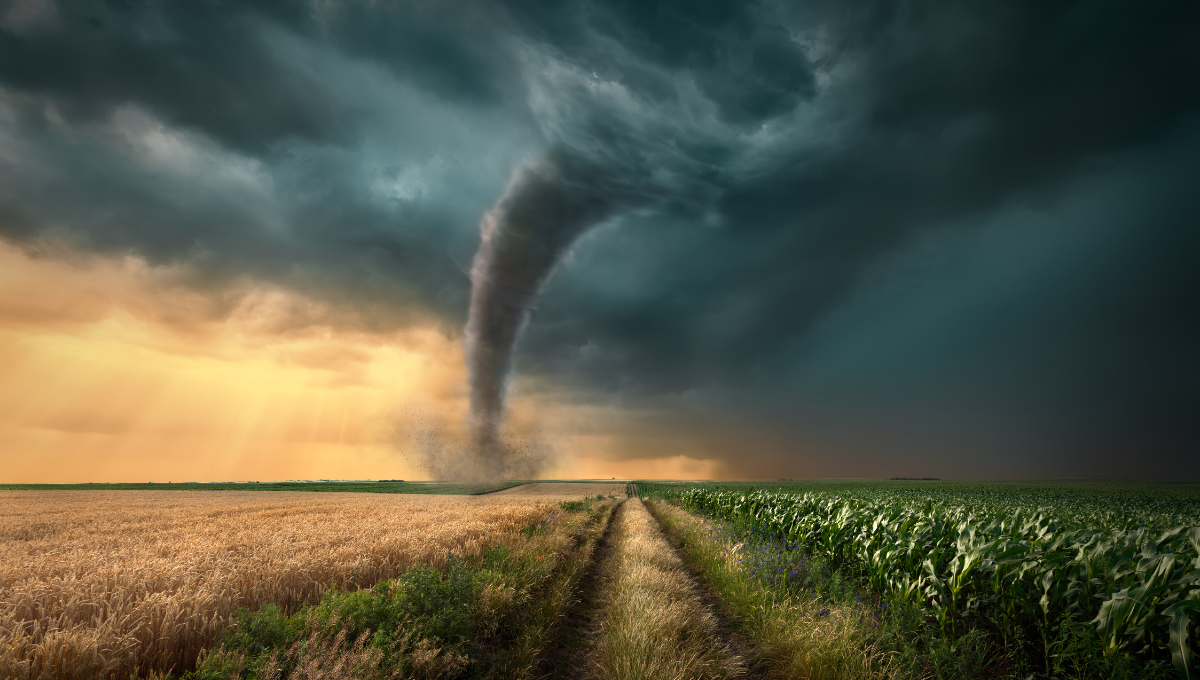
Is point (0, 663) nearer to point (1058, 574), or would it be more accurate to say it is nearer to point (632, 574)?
point (632, 574)

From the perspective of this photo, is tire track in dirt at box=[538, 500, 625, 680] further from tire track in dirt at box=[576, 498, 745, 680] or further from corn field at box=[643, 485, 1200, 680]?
corn field at box=[643, 485, 1200, 680]

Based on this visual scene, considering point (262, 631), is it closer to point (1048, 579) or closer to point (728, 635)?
point (728, 635)

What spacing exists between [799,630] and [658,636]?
2.15 m

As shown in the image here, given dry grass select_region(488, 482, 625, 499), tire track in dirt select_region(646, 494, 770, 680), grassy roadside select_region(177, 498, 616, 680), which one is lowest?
dry grass select_region(488, 482, 625, 499)

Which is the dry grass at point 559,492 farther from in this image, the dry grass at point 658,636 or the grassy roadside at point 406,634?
the grassy roadside at point 406,634

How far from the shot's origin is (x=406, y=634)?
5867 millimetres

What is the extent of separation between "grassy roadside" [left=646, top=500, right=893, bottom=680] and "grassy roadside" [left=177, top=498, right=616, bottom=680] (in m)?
3.49

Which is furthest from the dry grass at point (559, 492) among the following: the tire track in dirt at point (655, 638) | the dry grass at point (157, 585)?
the tire track in dirt at point (655, 638)

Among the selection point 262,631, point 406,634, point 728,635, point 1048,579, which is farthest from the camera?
point 728,635

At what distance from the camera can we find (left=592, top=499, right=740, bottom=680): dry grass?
20.1 feet

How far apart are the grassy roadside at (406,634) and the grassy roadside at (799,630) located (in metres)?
3.49

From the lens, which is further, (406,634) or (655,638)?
(655,638)

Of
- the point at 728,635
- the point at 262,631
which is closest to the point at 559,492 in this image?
the point at 728,635

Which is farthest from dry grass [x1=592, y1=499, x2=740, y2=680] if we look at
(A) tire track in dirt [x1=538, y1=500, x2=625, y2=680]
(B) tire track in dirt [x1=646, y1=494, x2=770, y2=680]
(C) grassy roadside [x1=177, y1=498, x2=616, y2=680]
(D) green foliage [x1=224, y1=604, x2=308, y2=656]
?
(D) green foliage [x1=224, y1=604, x2=308, y2=656]
